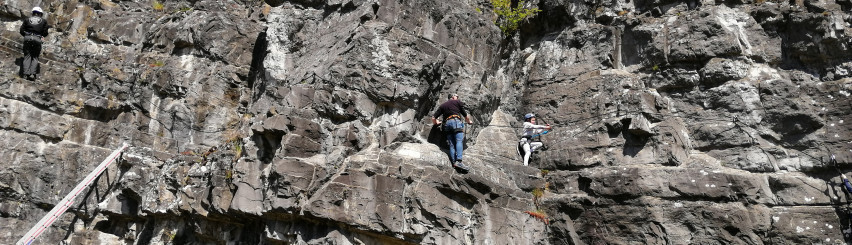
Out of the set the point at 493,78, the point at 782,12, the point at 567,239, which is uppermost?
the point at 782,12

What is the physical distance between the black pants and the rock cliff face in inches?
12.0

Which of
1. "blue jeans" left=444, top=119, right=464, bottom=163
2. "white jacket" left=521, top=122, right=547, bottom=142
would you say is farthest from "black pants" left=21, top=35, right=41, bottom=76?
"white jacket" left=521, top=122, right=547, bottom=142

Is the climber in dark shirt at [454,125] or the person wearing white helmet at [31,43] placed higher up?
the person wearing white helmet at [31,43]

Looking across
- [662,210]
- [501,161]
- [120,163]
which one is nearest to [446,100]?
[501,161]

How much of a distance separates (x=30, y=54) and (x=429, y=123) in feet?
29.4

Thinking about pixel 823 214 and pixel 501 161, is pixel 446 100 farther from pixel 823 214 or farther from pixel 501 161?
pixel 823 214

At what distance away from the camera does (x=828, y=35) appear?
42.5 ft

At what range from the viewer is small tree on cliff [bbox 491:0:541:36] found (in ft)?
53.3

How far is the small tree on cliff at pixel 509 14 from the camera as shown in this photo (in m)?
16.2

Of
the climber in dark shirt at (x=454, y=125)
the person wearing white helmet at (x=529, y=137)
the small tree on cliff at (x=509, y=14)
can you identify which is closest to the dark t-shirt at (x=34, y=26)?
the climber in dark shirt at (x=454, y=125)

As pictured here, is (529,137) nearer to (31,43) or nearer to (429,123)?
(429,123)

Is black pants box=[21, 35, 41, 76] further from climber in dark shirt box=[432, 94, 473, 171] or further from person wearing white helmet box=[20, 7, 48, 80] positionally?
climber in dark shirt box=[432, 94, 473, 171]

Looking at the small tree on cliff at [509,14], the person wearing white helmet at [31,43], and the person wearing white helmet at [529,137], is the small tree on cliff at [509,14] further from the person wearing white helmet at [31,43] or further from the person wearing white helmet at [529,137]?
the person wearing white helmet at [31,43]

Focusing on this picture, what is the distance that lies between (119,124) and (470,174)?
8212 mm
